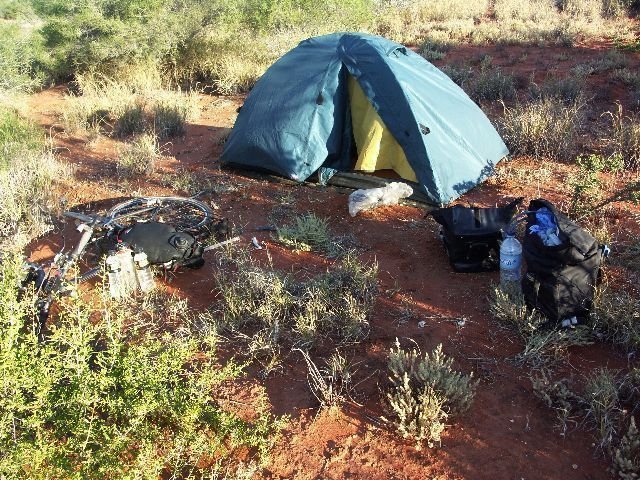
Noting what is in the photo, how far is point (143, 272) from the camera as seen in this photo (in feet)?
14.7

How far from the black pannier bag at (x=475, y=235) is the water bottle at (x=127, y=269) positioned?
2.57m

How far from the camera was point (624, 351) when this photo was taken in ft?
11.8

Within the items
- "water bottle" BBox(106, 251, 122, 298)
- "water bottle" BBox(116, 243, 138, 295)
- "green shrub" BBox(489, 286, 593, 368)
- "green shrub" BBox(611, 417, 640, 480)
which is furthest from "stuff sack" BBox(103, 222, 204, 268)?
"green shrub" BBox(611, 417, 640, 480)

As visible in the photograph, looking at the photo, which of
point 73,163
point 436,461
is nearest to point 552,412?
Result: point 436,461

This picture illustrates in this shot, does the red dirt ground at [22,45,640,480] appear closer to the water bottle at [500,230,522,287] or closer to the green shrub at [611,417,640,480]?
the green shrub at [611,417,640,480]

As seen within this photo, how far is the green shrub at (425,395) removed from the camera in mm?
3066

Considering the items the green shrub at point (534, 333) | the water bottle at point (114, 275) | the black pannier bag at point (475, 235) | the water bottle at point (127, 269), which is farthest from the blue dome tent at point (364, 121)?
the water bottle at point (114, 275)

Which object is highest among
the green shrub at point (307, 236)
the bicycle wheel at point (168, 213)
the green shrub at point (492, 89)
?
the green shrub at point (492, 89)

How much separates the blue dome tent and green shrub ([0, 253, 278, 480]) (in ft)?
11.6

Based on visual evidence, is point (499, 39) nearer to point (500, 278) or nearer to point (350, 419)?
point (500, 278)

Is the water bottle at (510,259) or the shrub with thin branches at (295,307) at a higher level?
the water bottle at (510,259)

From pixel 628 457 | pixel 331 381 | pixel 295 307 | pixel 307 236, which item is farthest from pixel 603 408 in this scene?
pixel 307 236

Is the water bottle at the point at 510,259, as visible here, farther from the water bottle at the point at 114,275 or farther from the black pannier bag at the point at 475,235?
the water bottle at the point at 114,275

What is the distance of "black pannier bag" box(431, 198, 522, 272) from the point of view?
452cm
